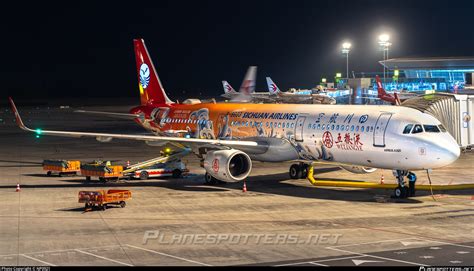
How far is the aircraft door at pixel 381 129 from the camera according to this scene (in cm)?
3503

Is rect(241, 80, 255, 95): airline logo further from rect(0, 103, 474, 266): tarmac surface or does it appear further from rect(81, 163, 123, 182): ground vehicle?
rect(81, 163, 123, 182): ground vehicle

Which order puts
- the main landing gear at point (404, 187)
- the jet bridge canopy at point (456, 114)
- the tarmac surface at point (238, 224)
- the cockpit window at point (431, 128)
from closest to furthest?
1. the tarmac surface at point (238, 224)
2. the cockpit window at point (431, 128)
3. the main landing gear at point (404, 187)
4. the jet bridge canopy at point (456, 114)

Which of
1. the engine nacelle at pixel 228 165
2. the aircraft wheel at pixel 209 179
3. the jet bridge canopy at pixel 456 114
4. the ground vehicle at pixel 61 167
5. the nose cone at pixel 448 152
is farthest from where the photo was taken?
the ground vehicle at pixel 61 167

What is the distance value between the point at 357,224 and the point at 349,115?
9.54 meters

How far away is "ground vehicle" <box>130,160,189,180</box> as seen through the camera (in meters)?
42.9

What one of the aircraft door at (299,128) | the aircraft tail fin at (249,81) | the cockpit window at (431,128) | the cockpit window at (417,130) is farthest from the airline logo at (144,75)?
the cockpit window at (431,128)

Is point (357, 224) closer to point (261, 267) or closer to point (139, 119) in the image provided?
point (261, 267)

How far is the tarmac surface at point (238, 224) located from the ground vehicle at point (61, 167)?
40.6 inches

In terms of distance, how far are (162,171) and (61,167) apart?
5973mm

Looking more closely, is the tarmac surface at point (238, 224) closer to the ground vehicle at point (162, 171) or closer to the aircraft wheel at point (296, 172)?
the aircraft wheel at point (296, 172)

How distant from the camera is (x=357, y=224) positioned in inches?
1144

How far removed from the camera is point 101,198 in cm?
3225

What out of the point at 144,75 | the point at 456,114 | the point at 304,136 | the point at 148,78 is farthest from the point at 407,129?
the point at 144,75

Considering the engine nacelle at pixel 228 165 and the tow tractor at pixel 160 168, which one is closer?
the engine nacelle at pixel 228 165
